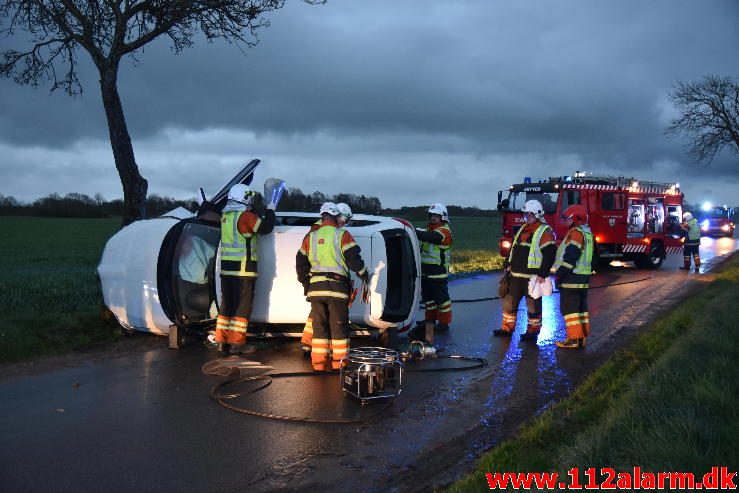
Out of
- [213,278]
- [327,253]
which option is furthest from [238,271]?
[327,253]

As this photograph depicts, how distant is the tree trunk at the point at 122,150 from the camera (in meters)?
11.6

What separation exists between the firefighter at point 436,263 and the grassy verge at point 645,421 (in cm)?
275

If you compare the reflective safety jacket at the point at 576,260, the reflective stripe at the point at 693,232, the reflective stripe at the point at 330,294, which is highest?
the reflective stripe at the point at 693,232

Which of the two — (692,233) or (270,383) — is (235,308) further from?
(692,233)

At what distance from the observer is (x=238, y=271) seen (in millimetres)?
7824

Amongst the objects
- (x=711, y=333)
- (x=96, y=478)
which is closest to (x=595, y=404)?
(x=711, y=333)

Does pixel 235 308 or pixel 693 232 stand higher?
pixel 693 232

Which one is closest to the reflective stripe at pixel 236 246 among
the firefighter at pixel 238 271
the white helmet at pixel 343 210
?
the firefighter at pixel 238 271

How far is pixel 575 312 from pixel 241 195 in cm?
445

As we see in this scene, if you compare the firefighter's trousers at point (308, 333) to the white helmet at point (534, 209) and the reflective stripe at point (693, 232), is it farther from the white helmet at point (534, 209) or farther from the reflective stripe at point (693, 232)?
the reflective stripe at point (693, 232)

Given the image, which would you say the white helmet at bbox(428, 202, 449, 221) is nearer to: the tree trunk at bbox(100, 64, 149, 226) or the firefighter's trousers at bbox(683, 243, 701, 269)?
the tree trunk at bbox(100, 64, 149, 226)

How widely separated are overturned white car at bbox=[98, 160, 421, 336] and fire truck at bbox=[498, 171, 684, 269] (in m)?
9.41

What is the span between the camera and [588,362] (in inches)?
311

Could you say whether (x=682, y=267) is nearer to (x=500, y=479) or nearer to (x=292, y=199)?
(x=292, y=199)
